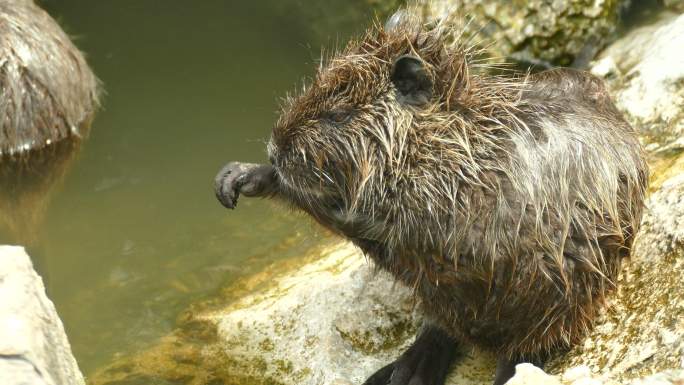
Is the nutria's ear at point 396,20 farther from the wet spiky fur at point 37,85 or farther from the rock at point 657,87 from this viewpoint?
the wet spiky fur at point 37,85

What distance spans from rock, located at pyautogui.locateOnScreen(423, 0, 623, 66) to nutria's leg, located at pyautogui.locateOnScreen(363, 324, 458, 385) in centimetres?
312

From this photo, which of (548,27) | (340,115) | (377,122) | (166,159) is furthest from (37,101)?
(377,122)

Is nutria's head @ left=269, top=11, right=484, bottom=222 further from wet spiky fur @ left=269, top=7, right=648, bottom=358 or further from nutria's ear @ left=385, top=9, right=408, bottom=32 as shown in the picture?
nutria's ear @ left=385, top=9, right=408, bottom=32

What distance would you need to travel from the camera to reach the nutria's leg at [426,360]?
4.05 meters

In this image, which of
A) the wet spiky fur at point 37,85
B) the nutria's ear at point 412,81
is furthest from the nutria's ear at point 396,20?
the wet spiky fur at point 37,85

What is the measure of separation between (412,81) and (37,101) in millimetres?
4110

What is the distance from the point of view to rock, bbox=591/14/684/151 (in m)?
5.05

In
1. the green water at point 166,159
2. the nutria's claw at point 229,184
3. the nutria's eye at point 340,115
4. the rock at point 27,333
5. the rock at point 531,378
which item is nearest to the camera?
the rock at point 27,333

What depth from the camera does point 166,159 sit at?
666 centimetres

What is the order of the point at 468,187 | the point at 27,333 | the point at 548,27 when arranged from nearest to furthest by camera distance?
the point at 27,333 → the point at 468,187 → the point at 548,27

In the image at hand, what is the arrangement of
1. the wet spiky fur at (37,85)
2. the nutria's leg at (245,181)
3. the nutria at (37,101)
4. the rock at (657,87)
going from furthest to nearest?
the wet spiky fur at (37,85), the nutria at (37,101), the rock at (657,87), the nutria's leg at (245,181)

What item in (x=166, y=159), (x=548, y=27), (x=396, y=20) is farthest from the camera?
(x=548, y=27)

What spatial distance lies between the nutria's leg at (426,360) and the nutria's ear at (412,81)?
0.98 metres

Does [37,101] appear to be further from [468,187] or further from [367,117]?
[468,187]
